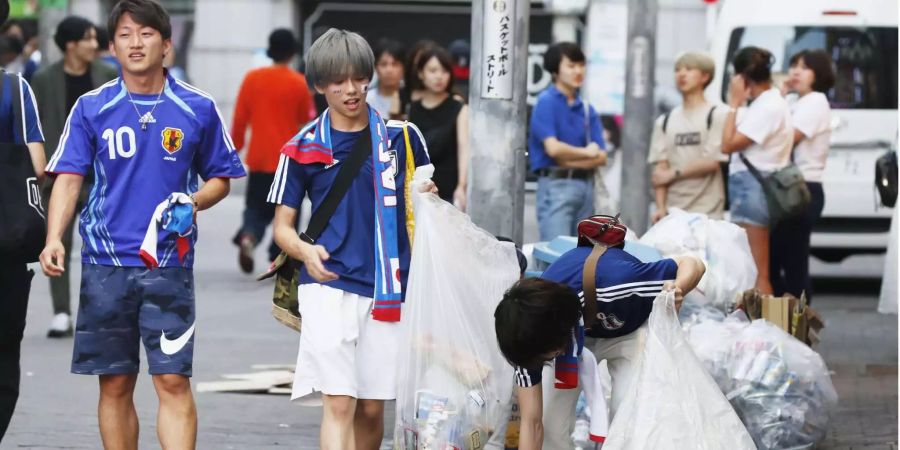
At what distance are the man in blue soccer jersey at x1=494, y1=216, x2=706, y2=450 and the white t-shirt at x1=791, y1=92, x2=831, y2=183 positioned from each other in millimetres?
4520

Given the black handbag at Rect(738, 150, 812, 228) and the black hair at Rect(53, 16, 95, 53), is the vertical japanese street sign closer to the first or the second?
the black handbag at Rect(738, 150, 812, 228)

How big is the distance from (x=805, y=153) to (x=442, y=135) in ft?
7.30

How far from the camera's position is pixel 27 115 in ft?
19.1

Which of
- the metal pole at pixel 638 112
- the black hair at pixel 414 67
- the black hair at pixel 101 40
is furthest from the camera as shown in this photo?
the metal pole at pixel 638 112

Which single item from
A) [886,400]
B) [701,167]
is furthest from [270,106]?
[886,400]

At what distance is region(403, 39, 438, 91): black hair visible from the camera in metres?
9.60

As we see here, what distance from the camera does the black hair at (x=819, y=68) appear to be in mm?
10422

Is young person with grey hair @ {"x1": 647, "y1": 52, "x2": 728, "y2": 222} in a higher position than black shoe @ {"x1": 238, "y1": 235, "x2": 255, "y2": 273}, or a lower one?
higher

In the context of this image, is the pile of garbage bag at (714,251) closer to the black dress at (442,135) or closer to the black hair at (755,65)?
the black dress at (442,135)

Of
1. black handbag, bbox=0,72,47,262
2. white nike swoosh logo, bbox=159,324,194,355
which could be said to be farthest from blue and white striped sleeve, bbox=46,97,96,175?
white nike swoosh logo, bbox=159,324,194,355

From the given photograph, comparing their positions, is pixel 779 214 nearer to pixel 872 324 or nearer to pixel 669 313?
pixel 872 324

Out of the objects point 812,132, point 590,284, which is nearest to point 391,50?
point 812,132

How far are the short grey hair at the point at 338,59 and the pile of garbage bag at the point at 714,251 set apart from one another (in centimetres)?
222

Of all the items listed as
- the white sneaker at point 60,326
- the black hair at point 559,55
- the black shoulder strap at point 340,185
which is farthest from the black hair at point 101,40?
the black shoulder strap at point 340,185
